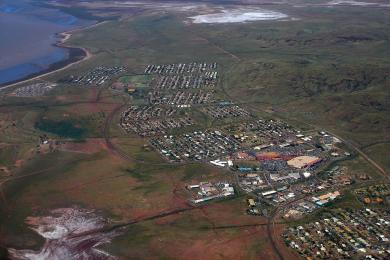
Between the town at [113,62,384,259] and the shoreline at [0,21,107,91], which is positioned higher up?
the shoreline at [0,21,107,91]

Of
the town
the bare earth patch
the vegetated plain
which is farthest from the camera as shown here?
the vegetated plain

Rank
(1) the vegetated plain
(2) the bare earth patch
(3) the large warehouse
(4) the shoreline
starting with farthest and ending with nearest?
(4) the shoreline, (3) the large warehouse, (1) the vegetated plain, (2) the bare earth patch

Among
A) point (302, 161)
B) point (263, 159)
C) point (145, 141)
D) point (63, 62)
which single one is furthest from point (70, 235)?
point (63, 62)

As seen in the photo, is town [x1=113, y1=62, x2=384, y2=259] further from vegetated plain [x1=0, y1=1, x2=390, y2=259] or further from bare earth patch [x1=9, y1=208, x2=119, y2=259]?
bare earth patch [x1=9, y1=208, x2=119, y2=259]

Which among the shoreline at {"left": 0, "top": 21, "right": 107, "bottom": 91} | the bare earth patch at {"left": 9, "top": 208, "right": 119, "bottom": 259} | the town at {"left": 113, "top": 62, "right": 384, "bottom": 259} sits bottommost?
the bare earth patch at {"left": 9, "top": 208, "right": 119, "bottom": 259}

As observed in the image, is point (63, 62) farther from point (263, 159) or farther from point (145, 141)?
point (263, 159)

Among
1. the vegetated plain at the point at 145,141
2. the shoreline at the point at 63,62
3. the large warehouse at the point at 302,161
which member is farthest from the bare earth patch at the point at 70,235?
the shoreline at the point at 63,62

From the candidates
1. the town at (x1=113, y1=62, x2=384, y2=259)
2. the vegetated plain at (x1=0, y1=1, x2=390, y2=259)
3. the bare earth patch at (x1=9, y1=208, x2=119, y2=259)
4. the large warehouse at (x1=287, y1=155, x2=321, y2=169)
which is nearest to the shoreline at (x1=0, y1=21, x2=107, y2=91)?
the vegetated plain at (x1=0, y1=1, x2=390, y2=259)

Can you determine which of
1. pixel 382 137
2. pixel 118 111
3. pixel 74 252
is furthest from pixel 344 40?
pixel 74 252

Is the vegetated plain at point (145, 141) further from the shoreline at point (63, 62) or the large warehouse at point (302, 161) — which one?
the large warehouse at point (302, 161)

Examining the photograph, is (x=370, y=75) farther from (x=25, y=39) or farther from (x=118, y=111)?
(x=25, y=39)
